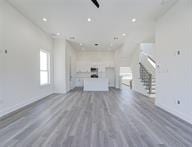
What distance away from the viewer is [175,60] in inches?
161

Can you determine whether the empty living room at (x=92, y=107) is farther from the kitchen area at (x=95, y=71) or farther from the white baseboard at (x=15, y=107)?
the kitchen area at (x=95, y=71)

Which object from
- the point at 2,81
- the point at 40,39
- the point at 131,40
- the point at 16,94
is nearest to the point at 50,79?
the point at 40,39

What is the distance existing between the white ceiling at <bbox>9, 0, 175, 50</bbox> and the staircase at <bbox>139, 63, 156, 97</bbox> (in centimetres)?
249

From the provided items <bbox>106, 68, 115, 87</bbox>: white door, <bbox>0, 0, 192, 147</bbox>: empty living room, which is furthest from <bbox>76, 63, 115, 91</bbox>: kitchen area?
<bbox>0, 0, 192, 147</bbox>: empty living room

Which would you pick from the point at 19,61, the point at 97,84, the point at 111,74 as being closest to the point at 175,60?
the point at 19,61

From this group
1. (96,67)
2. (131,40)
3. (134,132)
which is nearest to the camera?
(134,132)

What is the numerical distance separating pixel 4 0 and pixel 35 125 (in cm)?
351

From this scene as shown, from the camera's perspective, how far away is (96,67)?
1238 cm

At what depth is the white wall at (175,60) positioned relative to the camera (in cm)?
349

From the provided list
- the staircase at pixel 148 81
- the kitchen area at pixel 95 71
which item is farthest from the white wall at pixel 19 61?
the kitchen area at pixel 95 71

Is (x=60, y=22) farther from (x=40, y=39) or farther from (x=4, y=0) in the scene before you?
(x=4, y=0)

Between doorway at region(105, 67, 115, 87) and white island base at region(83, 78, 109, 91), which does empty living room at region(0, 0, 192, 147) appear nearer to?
white island base at region(83, 78, 109, 91)

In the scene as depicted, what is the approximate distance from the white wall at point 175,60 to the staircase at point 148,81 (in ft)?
6.77

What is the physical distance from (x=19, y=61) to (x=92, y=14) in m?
2.91
